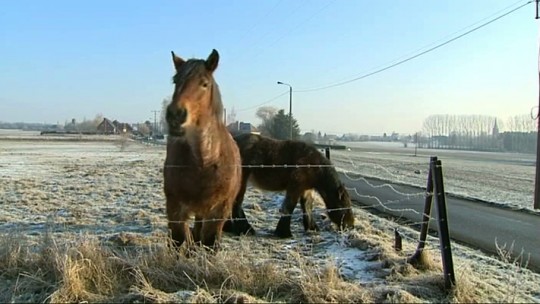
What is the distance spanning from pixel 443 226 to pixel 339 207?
3.70 m

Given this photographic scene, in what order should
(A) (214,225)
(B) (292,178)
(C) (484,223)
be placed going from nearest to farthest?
(A) (214,225), (B) (292,178), (C) (484,223)

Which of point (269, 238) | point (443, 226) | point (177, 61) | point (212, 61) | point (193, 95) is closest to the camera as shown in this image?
point (193, 95)

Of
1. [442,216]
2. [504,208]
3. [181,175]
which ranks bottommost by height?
[504,208]

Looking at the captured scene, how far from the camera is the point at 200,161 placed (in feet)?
17.4

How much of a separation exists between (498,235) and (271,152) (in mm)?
4846

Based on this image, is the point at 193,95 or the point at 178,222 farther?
the point at 178,222

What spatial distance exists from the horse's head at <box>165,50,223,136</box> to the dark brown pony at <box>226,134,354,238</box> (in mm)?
3215

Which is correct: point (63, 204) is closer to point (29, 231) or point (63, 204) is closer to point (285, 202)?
point (29, 231)

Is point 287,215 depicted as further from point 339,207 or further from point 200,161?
point 200,161

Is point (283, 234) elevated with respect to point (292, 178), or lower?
lower

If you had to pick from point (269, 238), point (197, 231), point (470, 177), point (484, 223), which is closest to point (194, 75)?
point (197, 231)

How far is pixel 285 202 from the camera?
8430mm

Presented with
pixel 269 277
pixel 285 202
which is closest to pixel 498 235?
pixel 285 202

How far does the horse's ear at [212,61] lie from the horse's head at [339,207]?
409 centimetres
